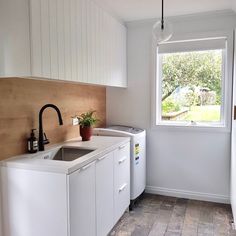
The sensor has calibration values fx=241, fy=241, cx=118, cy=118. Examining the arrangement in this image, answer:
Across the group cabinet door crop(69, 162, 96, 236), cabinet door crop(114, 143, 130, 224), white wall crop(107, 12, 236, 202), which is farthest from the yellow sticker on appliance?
cabinet door crop(69, 162, 96, 236)

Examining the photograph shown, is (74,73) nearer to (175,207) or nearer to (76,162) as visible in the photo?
(76,162)

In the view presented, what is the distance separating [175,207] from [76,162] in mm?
1794

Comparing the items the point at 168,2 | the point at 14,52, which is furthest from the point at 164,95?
the point at 14,52

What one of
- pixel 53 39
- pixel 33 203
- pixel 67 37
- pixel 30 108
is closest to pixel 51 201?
pixel 33 203

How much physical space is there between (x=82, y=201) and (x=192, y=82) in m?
2.18

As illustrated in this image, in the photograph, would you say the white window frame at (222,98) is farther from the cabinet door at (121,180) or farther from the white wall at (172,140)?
the cabinet door at (121,180)

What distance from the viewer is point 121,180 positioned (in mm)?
2559

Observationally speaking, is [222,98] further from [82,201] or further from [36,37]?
[36,37]

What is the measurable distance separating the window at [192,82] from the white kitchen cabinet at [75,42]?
0.69 metres

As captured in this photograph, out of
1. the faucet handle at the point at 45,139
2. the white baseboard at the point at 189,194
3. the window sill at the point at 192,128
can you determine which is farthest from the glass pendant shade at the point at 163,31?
the white baseboard at the point at 189,194

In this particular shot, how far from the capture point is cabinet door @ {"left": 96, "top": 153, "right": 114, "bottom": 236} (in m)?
2.03

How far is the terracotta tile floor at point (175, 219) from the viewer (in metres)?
2.44

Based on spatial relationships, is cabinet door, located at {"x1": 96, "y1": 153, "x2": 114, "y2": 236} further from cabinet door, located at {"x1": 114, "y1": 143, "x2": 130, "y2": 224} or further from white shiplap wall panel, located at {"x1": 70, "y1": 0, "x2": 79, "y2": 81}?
white shiplap wall panel, located at {"x1": 70, "y1": 0, "x2": 79, "y2": 81}

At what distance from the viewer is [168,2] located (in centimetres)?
252
